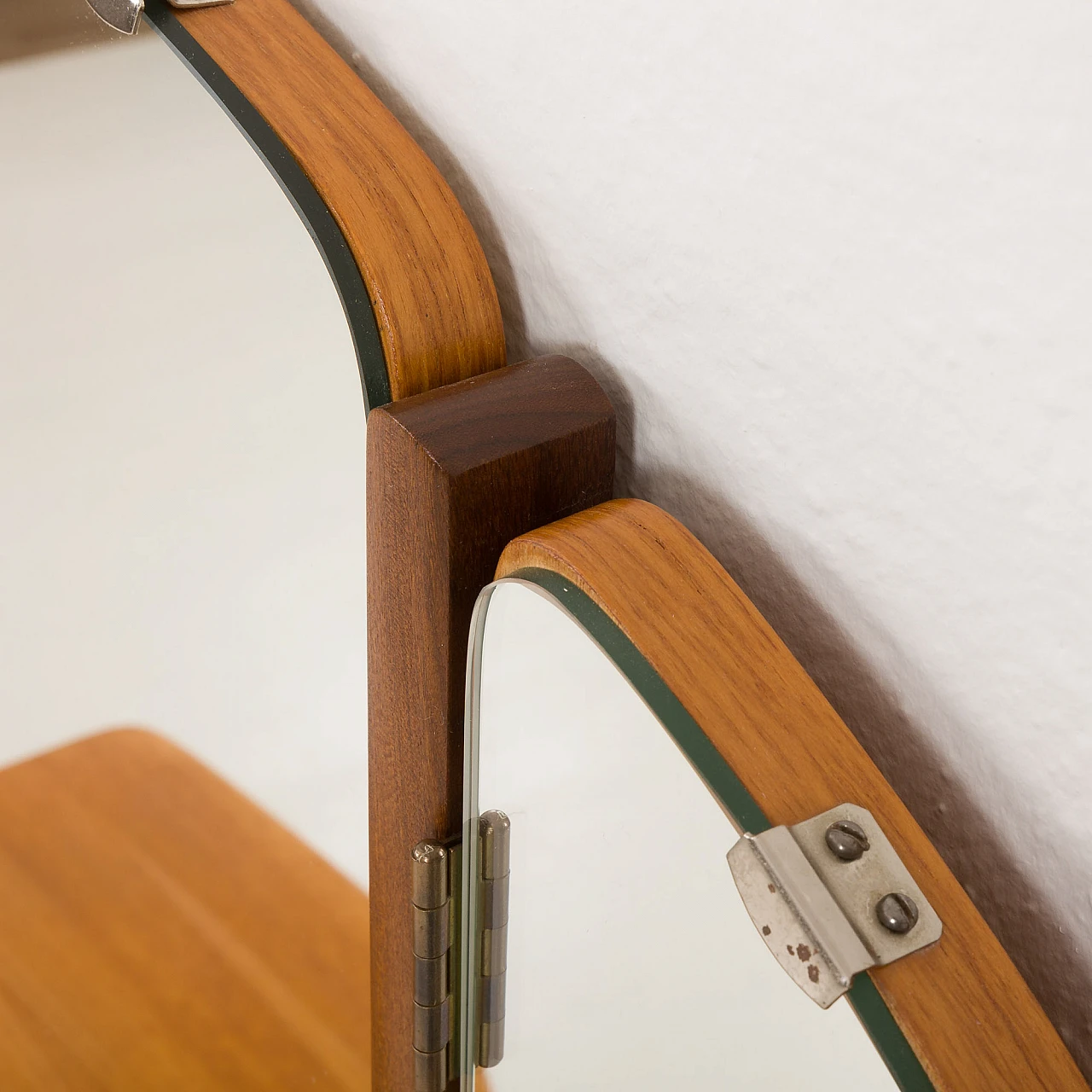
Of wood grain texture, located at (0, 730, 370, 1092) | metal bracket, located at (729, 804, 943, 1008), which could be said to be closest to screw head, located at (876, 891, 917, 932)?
Answer: metal bracket, located at (729, 804, 943, 1008)

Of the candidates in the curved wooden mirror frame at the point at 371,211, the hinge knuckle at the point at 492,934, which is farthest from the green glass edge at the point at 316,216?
the hinge knuckle at the point at 492,934

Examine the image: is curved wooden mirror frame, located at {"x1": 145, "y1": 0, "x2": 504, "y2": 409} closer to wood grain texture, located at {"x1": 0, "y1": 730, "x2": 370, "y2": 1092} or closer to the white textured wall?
the white textured wall

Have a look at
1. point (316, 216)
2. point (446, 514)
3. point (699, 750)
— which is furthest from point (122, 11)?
point (699, 750)

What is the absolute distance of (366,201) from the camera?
0.38 meters

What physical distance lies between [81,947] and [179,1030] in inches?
2.6

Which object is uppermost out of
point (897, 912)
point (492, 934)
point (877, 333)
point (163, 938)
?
point (877, 333)

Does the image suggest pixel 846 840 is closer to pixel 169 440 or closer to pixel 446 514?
pixel 446 514

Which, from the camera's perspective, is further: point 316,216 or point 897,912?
point 316,216

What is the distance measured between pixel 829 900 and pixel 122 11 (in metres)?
0.38

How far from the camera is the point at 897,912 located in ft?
0.86

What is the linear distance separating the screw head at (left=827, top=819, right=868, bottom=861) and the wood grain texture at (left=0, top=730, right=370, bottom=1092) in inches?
11.3

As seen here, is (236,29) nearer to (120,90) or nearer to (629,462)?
(120,90)

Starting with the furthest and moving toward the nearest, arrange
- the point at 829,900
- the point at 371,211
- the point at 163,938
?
1. the point at 163,938
2. the point at 371,211
3. the point at 829,900

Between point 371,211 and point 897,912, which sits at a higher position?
point 371,211
